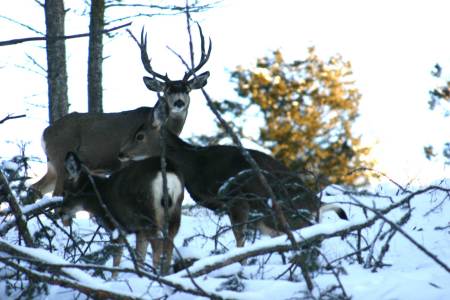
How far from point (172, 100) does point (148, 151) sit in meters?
2.24

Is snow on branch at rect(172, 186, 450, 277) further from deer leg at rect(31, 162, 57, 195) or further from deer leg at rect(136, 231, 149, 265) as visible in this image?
deer leg at rect(31, 162, 57, 195)

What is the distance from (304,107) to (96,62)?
22845 millimetres

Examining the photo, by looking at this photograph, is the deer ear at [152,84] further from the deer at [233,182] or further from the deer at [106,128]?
the deer at [233,182]

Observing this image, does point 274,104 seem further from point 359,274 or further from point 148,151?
point 359,274

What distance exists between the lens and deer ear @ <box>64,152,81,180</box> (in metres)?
8.55

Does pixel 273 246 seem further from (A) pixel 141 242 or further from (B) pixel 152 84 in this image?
(B) pixel 152 84

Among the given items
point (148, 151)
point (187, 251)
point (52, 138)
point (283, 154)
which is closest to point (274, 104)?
point (283, 154)

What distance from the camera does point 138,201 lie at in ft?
26.5

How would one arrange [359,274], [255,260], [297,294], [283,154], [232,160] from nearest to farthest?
[297,294] → [359,274] → [255,260] → [232,160] → [283,154]

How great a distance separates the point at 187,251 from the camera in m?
5.38

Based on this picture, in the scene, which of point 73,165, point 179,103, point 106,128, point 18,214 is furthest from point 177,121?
point 18,214

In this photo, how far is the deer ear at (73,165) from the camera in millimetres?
8545

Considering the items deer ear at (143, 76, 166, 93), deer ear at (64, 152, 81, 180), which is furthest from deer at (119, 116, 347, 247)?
deer ear at (143, 76, 166, 93)

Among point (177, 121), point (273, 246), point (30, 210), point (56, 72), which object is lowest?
point (273, 246)
